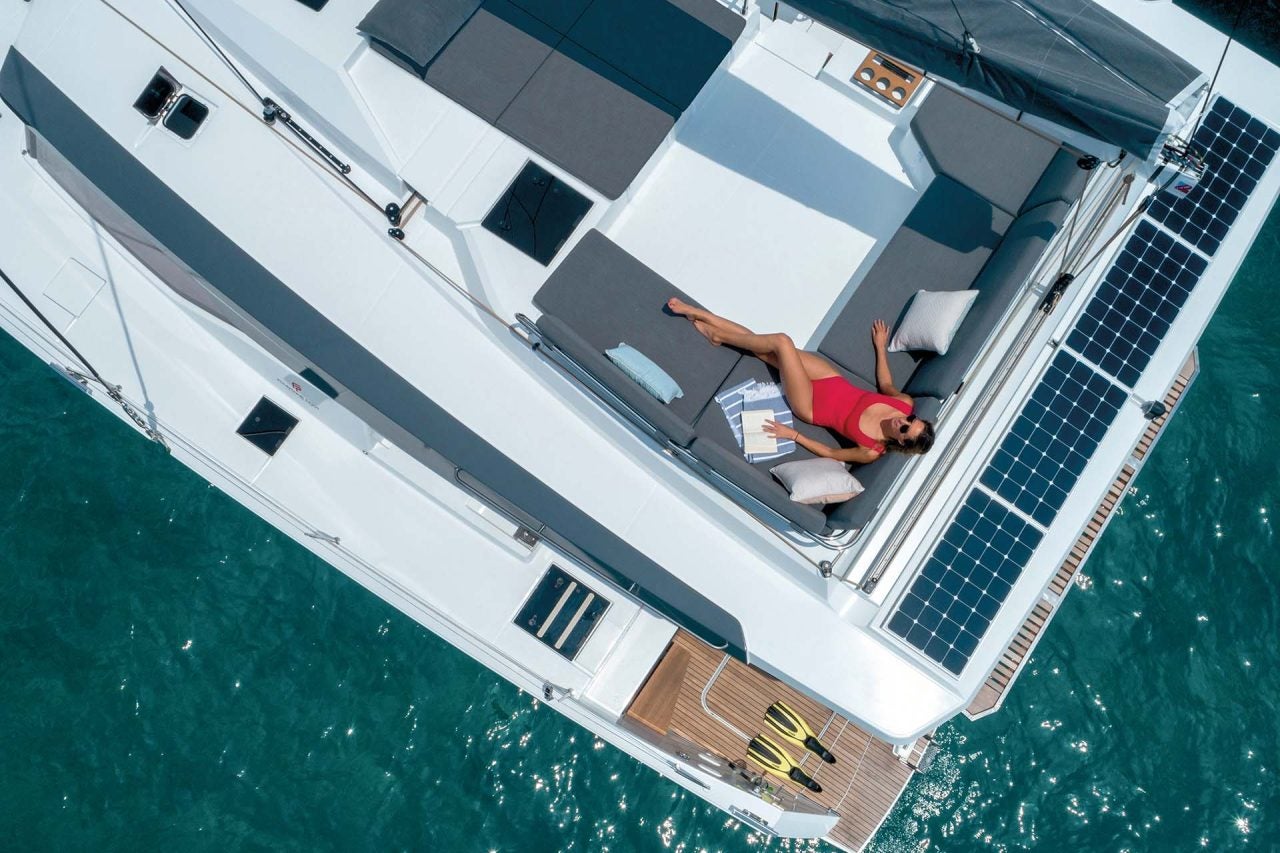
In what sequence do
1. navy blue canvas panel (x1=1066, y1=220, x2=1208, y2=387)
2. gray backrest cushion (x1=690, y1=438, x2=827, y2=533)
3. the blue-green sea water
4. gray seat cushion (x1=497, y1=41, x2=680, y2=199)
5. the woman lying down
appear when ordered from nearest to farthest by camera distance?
gray backrest cushion (x1=690, y1=438, x2=827, y2=533) → the woman lying down → gray seat cushion (x1=497, y1=41, x2=680, y2=199) → navy blue canvas panel (x1=1066, y1=220, x2=1208, y2=387) → the blue-green sea water

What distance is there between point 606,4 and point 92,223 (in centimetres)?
429

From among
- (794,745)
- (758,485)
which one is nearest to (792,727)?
(794,745)

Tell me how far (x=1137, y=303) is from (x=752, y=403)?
321 centimetres

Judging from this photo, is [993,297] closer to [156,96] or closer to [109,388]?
[156,96]

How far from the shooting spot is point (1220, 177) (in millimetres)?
6871

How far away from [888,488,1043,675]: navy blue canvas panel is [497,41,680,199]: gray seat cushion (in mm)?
3369

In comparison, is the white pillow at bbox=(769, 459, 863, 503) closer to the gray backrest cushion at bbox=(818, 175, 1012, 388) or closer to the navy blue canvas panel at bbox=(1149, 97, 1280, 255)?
the gray backrest cushion at bbox=(818, 175, 1012, 388)

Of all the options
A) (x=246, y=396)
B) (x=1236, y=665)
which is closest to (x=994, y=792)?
(x=1236, y=665)

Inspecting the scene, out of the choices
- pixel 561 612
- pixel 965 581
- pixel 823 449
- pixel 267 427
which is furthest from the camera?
pixel 561 612

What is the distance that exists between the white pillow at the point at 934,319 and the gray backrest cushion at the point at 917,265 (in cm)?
14

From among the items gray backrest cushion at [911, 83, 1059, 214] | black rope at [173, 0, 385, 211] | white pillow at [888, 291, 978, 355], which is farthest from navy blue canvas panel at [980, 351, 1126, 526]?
black rope at [173, 0, 385, 211]

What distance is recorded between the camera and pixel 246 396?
22.5 feet

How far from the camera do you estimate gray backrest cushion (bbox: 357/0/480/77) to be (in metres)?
5.59

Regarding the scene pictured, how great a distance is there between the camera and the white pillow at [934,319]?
5711 millimetres
